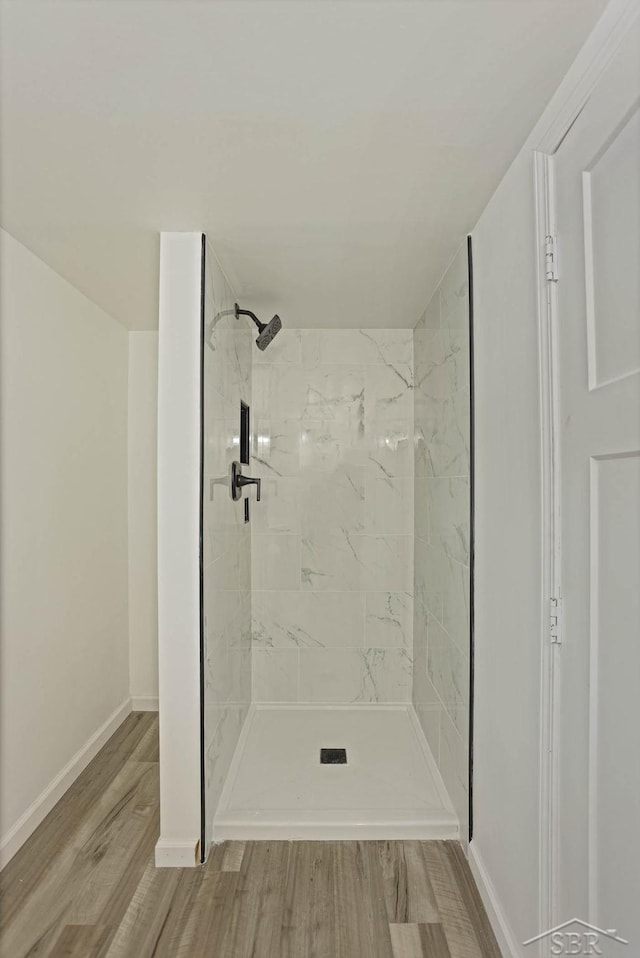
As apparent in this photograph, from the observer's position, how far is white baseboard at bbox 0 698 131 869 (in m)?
2.20

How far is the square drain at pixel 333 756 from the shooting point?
2.92 m

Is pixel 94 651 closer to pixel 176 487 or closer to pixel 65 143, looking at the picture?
pixel 176 487

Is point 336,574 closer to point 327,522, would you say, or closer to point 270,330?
point 327,522

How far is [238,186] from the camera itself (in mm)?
1868

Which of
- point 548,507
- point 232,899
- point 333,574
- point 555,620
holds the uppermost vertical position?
point 548,507

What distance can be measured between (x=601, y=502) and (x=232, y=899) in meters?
1.85

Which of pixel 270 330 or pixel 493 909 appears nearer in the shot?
pixel 493 909

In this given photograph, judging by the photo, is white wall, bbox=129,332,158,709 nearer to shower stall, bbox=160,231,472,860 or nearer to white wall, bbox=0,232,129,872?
white wall, bbox=0,232,129,872

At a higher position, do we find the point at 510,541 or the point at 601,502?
the point at 601,502

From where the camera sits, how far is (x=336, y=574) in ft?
12.1

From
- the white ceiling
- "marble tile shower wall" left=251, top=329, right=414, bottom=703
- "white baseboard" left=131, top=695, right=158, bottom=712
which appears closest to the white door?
the white ceiling

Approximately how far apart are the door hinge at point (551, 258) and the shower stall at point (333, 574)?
77cm

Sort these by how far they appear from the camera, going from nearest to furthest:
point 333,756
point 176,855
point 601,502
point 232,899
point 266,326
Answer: point 601,502 → point 232,899 → point 176,855 → point 266,326 → point 333,756

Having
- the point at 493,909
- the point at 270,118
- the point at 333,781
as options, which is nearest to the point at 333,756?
the point at 333,781
